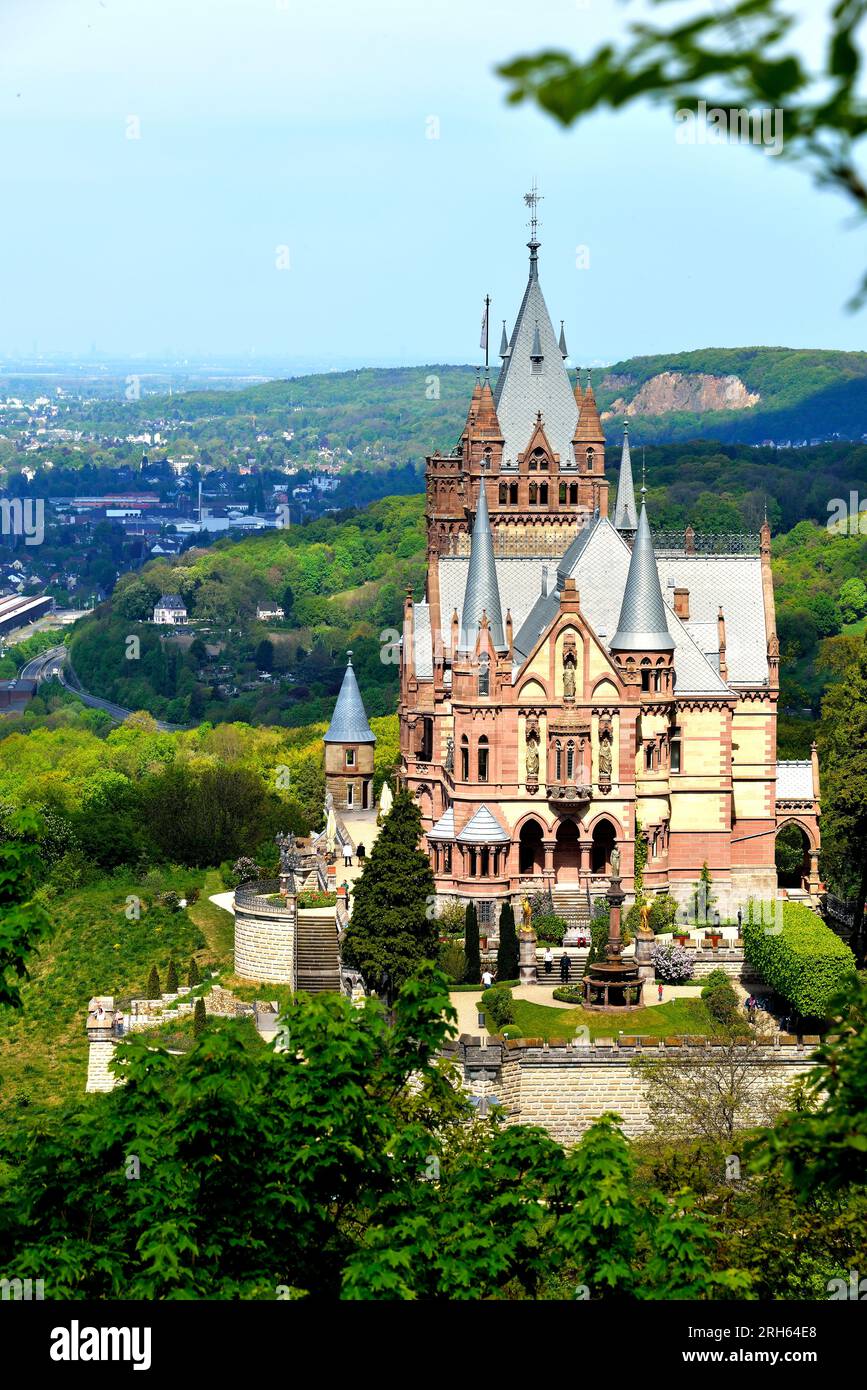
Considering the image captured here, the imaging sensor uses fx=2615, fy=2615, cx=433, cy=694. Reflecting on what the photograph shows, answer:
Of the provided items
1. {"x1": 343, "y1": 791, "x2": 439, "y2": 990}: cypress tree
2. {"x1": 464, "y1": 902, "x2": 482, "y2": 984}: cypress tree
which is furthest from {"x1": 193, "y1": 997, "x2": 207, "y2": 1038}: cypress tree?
{"x1": 464, "y1": 902, "x2": 482, "y2": 984}: cypress tree

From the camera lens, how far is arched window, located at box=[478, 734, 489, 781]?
276ft

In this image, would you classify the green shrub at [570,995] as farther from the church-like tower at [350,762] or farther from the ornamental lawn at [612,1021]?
the church-like tower at [350,762]

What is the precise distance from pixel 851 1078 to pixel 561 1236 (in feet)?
47.1

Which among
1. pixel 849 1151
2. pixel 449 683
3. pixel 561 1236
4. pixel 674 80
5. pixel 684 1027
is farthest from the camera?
pixel 449 683

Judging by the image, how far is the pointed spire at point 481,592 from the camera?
8694 cm

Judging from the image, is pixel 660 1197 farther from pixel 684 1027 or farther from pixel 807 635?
pixel 807 635

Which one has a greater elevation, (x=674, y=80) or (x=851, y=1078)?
(x=674, y=80)

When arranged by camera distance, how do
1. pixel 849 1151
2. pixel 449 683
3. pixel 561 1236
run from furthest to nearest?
pixel 449 683
pixel 561 1236
pixel 849 1151

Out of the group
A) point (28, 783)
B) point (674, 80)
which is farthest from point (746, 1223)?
point (28, 783)

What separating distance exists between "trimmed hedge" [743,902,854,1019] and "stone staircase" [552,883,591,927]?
5.48 meters

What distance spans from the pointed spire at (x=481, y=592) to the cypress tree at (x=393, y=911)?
12328mm

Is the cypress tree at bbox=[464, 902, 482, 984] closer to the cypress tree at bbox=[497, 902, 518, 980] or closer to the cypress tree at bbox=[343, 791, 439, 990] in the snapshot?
the cypress tree at bbox=[497, 902, 518, 980]

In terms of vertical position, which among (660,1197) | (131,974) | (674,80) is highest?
(674,80)

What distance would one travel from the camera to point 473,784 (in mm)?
84125
